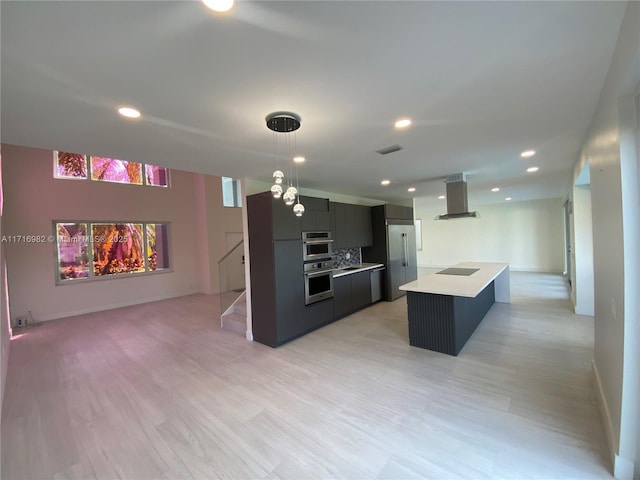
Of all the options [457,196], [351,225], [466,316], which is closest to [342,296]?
[351,225]

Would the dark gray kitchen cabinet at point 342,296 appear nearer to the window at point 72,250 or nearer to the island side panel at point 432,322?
the island side panel at point 432,322

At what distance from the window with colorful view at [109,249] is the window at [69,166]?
112 centimetres

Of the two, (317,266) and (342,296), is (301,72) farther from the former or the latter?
(342,296)

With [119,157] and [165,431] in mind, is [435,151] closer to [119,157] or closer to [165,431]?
[119,157]

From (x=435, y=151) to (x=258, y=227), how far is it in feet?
8.74

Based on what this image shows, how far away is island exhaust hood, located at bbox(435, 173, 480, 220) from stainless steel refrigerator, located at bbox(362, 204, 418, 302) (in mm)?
1611

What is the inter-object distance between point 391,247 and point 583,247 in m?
3.36

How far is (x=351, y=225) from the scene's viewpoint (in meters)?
5.68

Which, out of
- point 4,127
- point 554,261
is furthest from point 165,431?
point 554,261

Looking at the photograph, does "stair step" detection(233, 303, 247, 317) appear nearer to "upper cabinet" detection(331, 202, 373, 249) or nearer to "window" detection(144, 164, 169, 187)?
"upper cabinet" detection(331, 202, 373, 249)

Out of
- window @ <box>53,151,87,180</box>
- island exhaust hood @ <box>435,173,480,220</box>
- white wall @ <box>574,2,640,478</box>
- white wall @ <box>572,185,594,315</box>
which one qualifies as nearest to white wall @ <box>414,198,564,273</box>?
island exhaust hood @ <box>435,173,480,220</box>

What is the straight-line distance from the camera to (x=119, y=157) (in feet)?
9.98

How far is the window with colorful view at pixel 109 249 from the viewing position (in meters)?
6.10

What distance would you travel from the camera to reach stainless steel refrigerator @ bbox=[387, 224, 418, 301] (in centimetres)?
622
